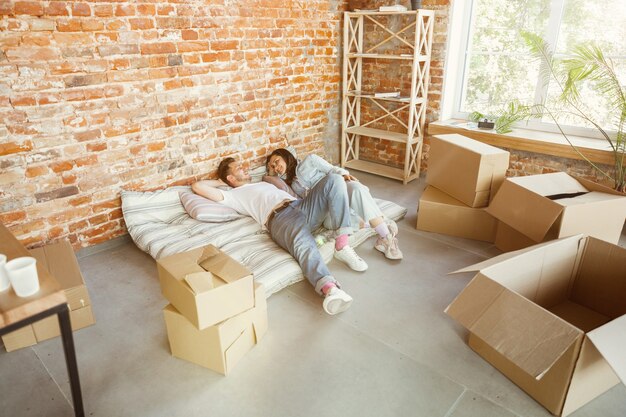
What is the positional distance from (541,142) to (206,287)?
3159 millimetres

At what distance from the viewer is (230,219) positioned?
3154mm

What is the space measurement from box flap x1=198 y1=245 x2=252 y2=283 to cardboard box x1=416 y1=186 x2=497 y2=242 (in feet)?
5.82

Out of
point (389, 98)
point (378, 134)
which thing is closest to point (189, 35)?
point (389, 98)

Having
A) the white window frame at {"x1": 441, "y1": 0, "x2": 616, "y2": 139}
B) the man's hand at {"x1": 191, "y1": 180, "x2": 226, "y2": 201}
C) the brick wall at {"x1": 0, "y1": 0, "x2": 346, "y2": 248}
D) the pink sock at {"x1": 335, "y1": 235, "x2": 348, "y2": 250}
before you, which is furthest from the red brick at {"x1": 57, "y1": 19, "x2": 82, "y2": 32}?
the white window frame at {"x1": 441, "y1": 0, "x2": 616, "y2": 139}

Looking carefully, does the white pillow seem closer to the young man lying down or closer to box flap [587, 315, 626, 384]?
the young man lying down

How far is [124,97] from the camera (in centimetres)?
289

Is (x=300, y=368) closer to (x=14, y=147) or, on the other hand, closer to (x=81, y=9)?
(x=14, y=147)

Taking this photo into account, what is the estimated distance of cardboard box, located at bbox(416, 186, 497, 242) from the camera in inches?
120

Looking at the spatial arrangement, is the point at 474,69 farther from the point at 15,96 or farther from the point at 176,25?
the point at 15,96

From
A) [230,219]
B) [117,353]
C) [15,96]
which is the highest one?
[15,96]

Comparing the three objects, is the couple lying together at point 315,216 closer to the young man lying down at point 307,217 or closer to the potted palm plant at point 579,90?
the young man lying down at point 307,217

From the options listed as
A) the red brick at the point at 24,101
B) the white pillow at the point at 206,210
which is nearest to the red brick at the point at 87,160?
the red brick at the point at 24,101

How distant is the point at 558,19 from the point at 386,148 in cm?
196

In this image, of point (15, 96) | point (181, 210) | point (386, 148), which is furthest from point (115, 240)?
point (386, 148)
